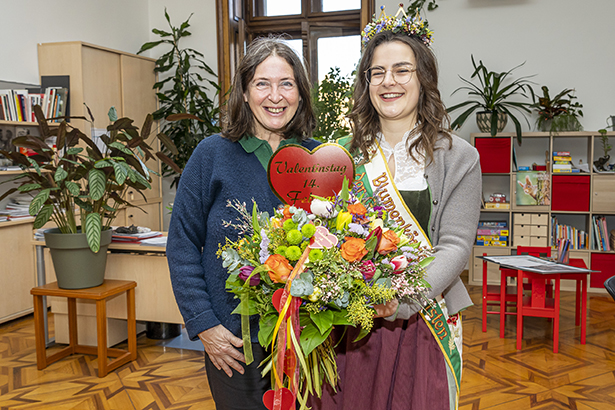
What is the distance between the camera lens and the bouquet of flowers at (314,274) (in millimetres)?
1001

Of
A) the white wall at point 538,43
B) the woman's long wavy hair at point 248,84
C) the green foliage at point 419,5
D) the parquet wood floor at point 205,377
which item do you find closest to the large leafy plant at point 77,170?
the parquet wood floor at point 205,377

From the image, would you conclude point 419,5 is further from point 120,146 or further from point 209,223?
point 209,223

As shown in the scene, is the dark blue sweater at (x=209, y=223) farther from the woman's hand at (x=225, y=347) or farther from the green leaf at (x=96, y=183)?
the green leaf at (x=96, y=183)

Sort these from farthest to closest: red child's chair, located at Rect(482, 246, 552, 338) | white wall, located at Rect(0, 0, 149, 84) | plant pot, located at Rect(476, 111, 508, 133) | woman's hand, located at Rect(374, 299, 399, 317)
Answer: plant pot, located at Rect(476, 111, 508, 133), white wall, located at Rect(0, 0, 149, 84), red child's chair, located at Rect(482, 246, 552, 338), woman's hand, located at Rect(374, 299, 399, 317)

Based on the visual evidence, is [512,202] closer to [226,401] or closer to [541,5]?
[541,5]

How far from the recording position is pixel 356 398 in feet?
4.38

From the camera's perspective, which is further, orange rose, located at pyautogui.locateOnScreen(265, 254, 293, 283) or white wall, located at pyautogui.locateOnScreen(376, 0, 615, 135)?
white wall, located at pyautogui.locateOnScreen(376, 0, 615, 135)

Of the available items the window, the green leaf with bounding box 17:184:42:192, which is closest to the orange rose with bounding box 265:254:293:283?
A: the green leaf with bounding box 17:184:42:192

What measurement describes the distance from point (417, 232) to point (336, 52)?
5221mm

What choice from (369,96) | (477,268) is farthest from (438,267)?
(477,268)

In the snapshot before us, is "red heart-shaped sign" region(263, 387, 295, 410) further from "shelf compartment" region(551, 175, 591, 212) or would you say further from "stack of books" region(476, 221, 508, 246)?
"shelf compartment" region(551, 175, 591, 212)

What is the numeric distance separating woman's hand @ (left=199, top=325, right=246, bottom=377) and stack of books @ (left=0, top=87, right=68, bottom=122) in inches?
137

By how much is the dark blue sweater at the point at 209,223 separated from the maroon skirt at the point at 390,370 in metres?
0.28

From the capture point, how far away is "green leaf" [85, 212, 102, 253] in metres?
2.80
